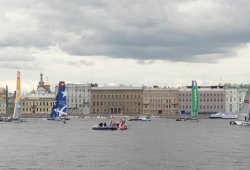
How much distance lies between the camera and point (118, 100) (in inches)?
6324

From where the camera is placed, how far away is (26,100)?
16625 centimetres

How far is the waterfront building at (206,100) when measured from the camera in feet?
527

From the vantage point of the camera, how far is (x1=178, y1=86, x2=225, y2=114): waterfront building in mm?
160500

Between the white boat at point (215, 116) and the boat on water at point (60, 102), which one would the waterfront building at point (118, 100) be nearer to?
the white boat at point (215, 116)

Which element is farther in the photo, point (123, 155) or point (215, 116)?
point (215, 116)

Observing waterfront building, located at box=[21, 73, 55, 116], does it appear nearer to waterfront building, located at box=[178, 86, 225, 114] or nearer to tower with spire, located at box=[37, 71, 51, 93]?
tower with spire, located at box=[37, 71, 51, 93]

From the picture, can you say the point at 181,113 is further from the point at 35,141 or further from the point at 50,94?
the point at 35,141

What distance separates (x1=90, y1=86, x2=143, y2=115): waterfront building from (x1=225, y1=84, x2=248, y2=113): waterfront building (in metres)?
21.0

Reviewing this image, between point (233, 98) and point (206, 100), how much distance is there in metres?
7.08

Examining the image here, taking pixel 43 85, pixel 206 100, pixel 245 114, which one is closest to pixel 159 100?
pixel 206 100

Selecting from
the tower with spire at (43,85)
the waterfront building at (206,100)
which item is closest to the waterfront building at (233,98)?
the waterfront building at (206,100)

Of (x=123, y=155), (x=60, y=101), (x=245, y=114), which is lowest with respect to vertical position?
(x=123, y=155)

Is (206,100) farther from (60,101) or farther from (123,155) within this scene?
(123,155)

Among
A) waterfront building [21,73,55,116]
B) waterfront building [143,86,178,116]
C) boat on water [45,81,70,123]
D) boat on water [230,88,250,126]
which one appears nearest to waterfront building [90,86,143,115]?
waterfront building [143,86,178,116]
